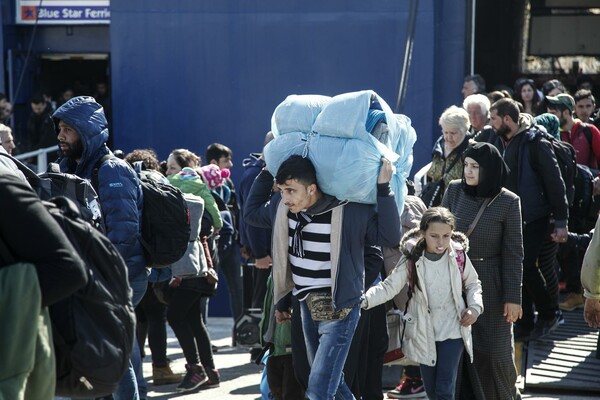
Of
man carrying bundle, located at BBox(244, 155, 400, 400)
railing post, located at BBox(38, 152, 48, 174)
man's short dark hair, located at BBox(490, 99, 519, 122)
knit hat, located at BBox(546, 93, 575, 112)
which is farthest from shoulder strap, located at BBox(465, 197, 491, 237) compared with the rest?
railing post, located at BBox(38, 152, 48, 174)

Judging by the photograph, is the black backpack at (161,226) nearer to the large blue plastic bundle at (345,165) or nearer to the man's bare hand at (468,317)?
the large blue plastic bundle at (345,165)

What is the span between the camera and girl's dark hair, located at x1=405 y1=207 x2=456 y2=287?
5.93 metres

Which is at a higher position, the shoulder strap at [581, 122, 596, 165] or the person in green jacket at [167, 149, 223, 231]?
the shoulder strap at [581, 122, 596, 165]

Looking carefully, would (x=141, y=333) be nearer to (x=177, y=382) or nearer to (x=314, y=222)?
(x=177, y=382)

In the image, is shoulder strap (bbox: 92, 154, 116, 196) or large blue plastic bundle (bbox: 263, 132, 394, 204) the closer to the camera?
large blue plastic bundle (bbox: 263, 132, 394, 204)

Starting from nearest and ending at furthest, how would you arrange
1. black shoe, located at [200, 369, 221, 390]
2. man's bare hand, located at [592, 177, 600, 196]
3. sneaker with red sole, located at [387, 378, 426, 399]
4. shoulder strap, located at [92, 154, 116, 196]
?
1. shoulder strap, located at [92, 154, 116, 196]
2. sneaker with red sole, located at [387, 378, 426, 399]
3. black shoe, located at [200, 369, 221, 390]
4. man's bare hand, located at [592, 177, 600, 196]

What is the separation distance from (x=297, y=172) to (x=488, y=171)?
1575mm

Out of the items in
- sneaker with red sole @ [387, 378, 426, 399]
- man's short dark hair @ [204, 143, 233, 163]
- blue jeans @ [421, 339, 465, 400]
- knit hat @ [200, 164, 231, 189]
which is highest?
man's short dark hair @ [204, 143, 233, 163]

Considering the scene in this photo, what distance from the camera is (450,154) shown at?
26.8ft

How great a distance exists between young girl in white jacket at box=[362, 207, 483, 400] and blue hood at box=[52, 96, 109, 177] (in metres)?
1.76

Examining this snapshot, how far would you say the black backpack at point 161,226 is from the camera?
18.7 ft

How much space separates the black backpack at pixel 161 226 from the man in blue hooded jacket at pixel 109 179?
4 cm

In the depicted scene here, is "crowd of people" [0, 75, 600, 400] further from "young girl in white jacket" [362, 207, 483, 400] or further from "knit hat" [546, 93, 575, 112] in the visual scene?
"knit hat" [546, 93, 575, 112]

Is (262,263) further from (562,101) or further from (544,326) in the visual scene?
(562,101)
